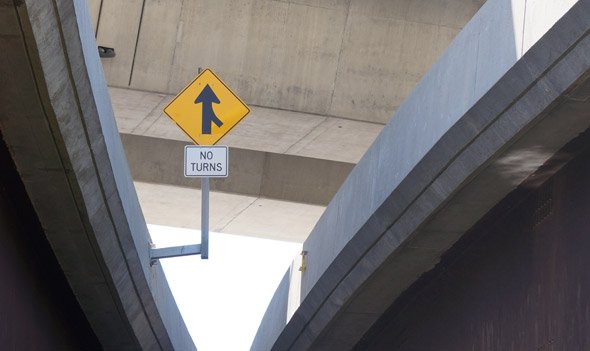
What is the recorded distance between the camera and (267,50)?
16375mm

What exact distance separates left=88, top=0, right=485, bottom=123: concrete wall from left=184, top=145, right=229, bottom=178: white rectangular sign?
213 inches

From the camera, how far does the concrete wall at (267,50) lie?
1633cm

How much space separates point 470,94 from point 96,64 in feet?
9.12

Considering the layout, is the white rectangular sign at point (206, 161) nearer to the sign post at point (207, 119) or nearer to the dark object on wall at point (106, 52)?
the sign post at point (207, 119)

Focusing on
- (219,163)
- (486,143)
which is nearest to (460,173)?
(486,143)

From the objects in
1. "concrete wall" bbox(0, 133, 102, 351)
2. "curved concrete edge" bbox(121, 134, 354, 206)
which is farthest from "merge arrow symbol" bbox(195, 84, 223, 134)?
"curved concrete edge" bbox(121, 134, 354, 206)

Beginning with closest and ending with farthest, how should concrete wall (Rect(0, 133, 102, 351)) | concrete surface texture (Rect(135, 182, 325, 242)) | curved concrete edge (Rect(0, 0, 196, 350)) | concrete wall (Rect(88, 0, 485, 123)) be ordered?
curved concrete edge (Rect(0, 0, 196, 350)), concrete wall (Rect(0, 133, 102, 351)), concrete wall (Rect(88, 0, 485, 123)), concrete surface texture (Rect(135, 182, 325, 242))

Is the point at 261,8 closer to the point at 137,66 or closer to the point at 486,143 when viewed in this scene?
the point at 137,66

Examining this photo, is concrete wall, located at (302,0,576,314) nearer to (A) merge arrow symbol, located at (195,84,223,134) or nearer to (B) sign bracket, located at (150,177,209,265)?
(B) sign bracket, located at (150,177,209,265)

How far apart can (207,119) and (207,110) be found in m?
0.08

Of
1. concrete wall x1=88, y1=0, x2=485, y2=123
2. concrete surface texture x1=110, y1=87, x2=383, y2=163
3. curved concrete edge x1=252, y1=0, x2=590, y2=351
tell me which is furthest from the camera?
concrete surface texture x1=110, y1=87, x2=383, y2=163

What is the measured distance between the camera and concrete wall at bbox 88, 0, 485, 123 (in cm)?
1633

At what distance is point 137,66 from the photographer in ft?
53.5

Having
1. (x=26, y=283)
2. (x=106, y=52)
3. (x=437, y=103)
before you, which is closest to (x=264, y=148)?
(x=106, y=52)
